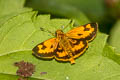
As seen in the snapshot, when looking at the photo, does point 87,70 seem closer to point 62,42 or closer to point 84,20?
point 62,42

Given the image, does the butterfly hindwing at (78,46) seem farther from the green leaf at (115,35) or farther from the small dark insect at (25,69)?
the green leaf at (115,35)

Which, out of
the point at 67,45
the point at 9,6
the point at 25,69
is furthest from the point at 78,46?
the point at 9,6

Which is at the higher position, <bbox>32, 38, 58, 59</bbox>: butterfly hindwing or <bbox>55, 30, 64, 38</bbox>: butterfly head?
<bbox>55, 30, 64, 38</bbox>: butterfly head

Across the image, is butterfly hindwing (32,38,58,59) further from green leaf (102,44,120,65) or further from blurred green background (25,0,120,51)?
blurred green background (25,0,120,51)

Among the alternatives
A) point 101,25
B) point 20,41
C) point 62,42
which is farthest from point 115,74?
point 101,25

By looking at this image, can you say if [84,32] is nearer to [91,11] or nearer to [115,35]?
[115,35]


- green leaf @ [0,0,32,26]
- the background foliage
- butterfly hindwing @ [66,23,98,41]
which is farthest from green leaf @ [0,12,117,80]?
green leaf @ [0,0,32,26]

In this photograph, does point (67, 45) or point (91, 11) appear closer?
point (67, 45)
